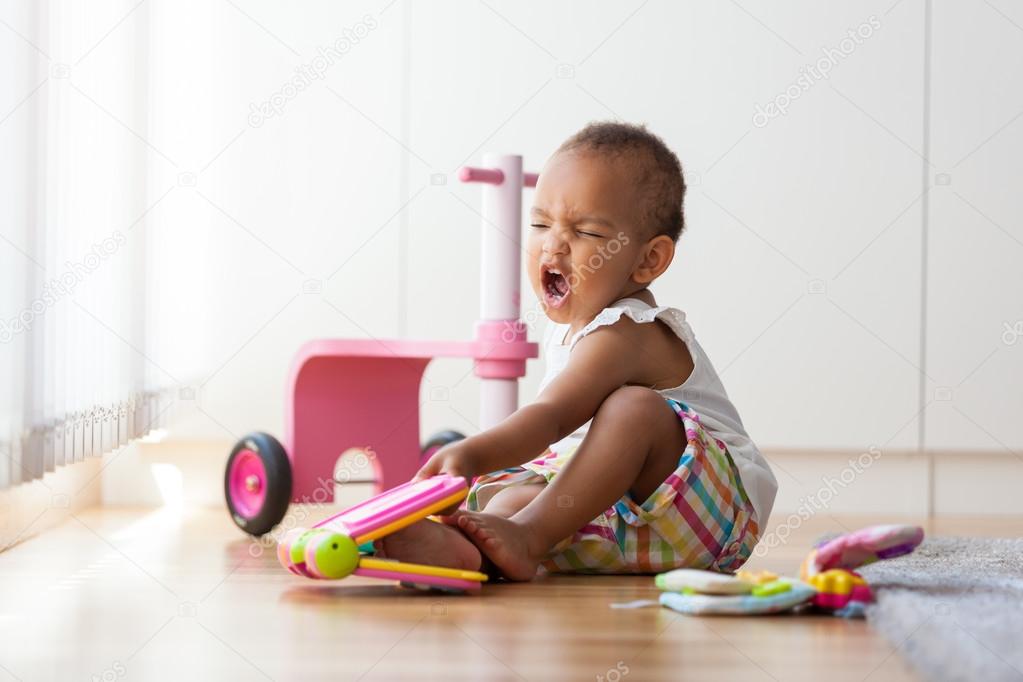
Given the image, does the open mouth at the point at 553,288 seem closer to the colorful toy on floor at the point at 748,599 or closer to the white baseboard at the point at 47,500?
the colorful toy on floor at the point at 748,599

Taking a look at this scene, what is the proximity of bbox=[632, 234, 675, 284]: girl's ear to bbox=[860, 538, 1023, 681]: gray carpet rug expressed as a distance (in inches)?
12.7

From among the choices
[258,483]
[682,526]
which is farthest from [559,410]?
[258,483]

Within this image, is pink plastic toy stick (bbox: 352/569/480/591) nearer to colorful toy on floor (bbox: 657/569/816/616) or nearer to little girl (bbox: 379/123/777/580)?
little girl (bbox: 379/123/777/580)

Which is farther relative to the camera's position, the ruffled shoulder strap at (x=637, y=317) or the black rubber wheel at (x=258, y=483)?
the black rubber wheel at (x=258, y=483)

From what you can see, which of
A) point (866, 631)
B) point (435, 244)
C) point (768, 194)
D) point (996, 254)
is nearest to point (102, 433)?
point (435, 244)

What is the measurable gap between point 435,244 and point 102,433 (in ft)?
1.84

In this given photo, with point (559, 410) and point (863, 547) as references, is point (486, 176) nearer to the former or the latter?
point (559, 410)

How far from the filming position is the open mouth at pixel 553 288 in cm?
119

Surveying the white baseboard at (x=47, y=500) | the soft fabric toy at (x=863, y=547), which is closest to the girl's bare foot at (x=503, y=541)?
the soft fabric toy at (x=863, y=547)

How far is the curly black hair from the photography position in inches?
46.5

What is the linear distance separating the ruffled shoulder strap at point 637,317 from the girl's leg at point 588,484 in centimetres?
7

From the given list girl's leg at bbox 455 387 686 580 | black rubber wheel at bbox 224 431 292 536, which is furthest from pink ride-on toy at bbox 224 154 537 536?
girl's leg at bbox 455 387 686 580

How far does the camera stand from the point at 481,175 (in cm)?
155

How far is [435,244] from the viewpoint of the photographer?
1.97 m
